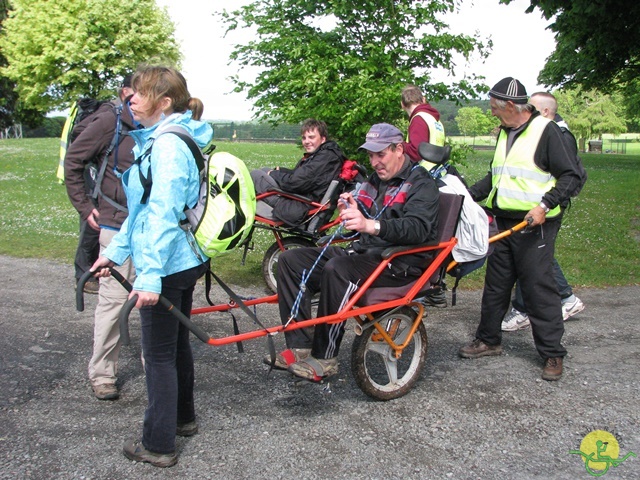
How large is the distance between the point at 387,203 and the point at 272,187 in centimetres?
264

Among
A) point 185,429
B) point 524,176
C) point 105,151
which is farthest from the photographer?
point 524,176

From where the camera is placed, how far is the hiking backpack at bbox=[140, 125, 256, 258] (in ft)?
11.9

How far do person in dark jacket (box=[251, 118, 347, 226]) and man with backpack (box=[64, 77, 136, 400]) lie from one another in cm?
248

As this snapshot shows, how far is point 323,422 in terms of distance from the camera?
434cm

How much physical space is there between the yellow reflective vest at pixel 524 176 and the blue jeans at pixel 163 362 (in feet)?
8.92

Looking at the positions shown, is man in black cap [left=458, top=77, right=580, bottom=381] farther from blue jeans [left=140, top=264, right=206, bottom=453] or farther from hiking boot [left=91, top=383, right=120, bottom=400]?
hiking boot [left=91, top=383, right=120, bottom=400]

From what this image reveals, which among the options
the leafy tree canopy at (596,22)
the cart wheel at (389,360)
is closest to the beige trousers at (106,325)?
the cart wheel at (389,360)

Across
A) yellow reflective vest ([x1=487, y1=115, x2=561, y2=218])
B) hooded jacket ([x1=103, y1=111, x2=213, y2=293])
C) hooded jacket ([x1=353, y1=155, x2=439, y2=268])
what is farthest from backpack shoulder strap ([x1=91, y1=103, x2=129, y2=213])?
yellow reflective vest ([x1=487, y1=115, x2=561, y2=218])

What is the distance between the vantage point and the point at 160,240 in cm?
339

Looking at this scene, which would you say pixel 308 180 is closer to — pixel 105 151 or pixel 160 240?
pixel 105 151

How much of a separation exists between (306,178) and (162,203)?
3.72 metres

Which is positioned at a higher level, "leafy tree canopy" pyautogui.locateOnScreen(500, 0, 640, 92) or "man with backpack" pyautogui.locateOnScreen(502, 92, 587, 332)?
"leafy tree canopy" pyautogui.locateOnScreen(500, 0, 640, 92)

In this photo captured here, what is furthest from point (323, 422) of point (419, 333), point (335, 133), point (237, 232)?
point (335, 133)

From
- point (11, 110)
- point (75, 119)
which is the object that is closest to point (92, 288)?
point (75, 119)
